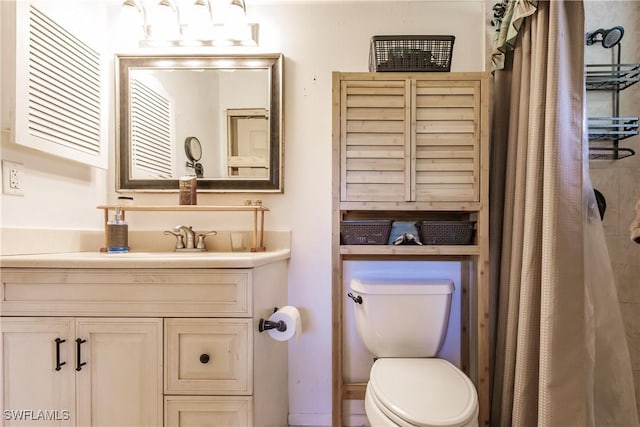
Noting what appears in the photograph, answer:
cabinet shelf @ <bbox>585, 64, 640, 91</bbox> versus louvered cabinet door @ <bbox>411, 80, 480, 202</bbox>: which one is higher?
cabinet shelf @ <bbox>585, 64, 640, 91</bbox>

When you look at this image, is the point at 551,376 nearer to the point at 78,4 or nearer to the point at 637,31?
the point at 637,31

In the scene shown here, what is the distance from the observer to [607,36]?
4.90 ft

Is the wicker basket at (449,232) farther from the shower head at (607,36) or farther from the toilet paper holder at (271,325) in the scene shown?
the shower head at (607,36)

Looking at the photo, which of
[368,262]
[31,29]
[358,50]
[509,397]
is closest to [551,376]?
[509,397]

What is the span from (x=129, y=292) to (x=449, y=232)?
1.27m

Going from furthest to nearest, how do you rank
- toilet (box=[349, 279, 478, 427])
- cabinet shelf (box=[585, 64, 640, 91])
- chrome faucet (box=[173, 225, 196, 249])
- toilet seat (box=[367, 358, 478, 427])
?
1. chrome faucet (box=[173, 225, 196, 249])
2. cabinet shelf (box=[585, 64, 640, 91])
3. toilet (box=[349, 279, 478, 427])
4. toilet seat (box=[367, 358, 478, 427])

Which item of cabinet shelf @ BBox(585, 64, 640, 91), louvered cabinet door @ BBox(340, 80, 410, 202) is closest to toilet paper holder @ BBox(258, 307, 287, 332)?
louvered cabinet door @ BBox(340, 80, 410, 202)

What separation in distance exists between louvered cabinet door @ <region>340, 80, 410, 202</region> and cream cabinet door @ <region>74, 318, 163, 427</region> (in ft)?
2.98

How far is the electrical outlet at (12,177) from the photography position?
1156 millimetres

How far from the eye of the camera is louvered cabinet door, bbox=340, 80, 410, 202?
4.44 feet

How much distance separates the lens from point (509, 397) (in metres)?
1.23

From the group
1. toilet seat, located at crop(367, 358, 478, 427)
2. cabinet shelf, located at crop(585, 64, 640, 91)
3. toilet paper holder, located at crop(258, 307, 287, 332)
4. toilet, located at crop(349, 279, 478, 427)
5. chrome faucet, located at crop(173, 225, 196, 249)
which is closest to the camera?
toilet seat, located at crop(367, 358, 478, 427)

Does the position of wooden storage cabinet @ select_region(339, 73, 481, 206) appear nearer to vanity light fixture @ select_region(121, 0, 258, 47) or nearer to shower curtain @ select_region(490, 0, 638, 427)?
shower curtain @ select_region(490, 0, 638, 427)

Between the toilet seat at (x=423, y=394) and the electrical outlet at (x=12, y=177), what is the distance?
1550 millimetres
